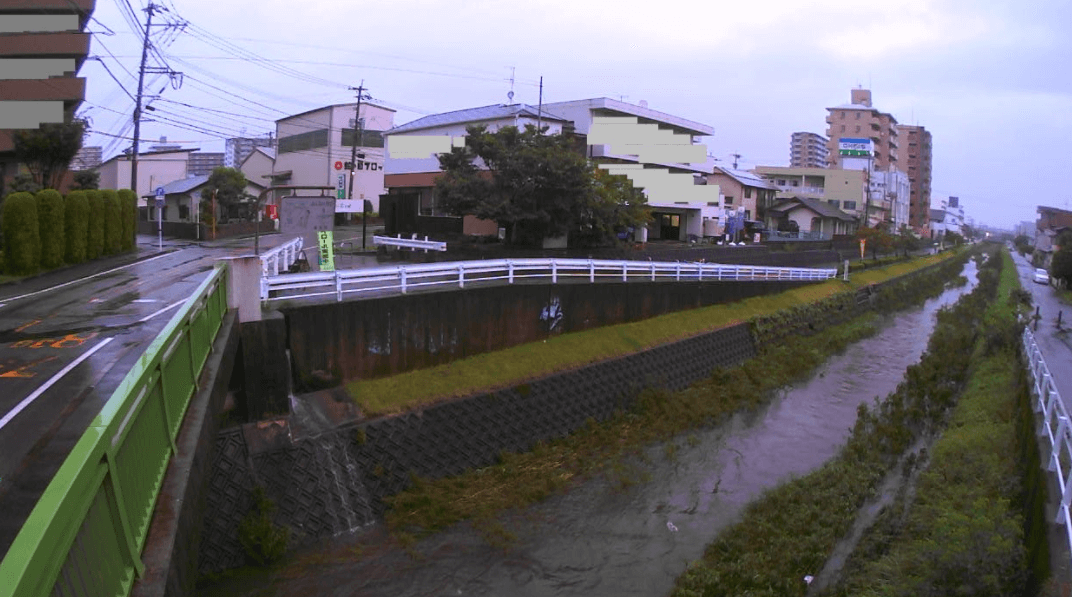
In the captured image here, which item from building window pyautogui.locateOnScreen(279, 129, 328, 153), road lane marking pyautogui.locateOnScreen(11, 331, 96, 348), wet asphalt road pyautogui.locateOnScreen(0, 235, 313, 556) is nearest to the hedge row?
wet asphalt road pyautogui.locateOnScreen(0, 235, 313, 556)

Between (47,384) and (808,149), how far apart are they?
564 feet

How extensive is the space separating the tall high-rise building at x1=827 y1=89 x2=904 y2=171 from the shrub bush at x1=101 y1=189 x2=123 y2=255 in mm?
86809

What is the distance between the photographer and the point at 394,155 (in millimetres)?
41906

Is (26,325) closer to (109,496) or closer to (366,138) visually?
(109,496)

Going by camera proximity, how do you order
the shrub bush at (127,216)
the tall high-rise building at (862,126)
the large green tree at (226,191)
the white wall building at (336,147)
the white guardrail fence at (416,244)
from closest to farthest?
the shrub bush at (127,216)
the white guardrail fence at (416,244)
the large green tree at (226,191)
the white wall building at (336,147)
the tall high-rise building at (862,126)

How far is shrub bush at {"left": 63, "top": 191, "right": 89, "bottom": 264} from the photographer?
20.8m

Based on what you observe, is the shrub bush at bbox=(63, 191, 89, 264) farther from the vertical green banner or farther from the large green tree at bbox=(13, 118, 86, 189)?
the vertical green banner

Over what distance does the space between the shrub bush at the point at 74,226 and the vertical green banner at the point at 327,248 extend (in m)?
8.83

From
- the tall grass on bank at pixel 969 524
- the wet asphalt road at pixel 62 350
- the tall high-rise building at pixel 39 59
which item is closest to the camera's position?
the wet asphalt road at pixel 62 350

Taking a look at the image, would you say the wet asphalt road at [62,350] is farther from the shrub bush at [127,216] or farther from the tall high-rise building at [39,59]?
the tall high-rise building at [39,59]

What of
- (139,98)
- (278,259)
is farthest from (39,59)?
(278,259)

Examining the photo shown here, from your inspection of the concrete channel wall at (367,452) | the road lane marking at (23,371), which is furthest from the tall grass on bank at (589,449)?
the road lane marking at (23,371)

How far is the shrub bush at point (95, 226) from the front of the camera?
877 inches

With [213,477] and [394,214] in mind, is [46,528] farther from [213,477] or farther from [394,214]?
[394,214]
